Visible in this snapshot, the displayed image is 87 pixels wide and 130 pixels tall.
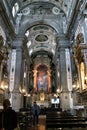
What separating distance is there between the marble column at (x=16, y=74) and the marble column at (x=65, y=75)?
15.8 feet

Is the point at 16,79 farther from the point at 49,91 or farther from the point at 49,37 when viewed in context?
the point at 49,91

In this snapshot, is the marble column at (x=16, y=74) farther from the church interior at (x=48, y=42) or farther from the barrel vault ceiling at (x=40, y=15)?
the barrel vault ceiling at (x=40, y=15)

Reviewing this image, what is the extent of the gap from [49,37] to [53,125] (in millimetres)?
25222

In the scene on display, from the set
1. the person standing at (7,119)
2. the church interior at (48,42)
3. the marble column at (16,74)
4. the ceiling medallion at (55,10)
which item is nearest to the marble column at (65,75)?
the church interior at (48,42)

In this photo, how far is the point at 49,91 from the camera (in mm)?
36344

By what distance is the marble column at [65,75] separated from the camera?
719 inches

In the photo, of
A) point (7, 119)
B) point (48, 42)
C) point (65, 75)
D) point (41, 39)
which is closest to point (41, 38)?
point (41, 39)

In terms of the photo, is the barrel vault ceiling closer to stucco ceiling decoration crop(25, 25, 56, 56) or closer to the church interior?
the church interior

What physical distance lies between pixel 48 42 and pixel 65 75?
14000 millimetres

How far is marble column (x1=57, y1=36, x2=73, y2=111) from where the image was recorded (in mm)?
18250

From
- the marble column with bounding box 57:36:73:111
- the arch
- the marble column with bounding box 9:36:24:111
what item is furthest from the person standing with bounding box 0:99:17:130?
the arch

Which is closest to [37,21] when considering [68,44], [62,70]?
[68,44]

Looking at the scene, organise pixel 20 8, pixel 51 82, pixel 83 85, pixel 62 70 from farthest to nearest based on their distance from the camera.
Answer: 1. pixel 51 82
2. pixel 20 8
3. pixel 62 70
4. pixel 83 85

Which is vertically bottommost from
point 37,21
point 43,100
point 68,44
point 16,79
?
point 43,100
